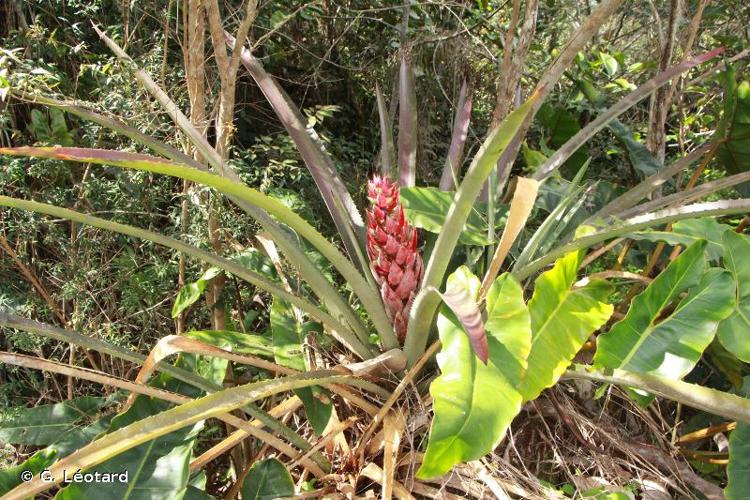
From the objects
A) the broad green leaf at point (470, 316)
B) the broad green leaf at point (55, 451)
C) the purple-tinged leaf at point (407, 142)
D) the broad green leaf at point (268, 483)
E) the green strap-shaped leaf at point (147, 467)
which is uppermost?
the purple-tinged leaf at point (407, 142)

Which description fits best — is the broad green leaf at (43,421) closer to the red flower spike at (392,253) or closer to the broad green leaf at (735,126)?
the red flower spike at (392,253)

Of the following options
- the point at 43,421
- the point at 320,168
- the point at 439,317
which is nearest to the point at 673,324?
the point at 439,317

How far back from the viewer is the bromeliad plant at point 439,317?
86 centimetres

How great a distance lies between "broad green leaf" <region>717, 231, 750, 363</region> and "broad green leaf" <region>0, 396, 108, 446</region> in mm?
1394

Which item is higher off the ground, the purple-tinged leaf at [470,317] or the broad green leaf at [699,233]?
the purple-tinged leaf at [470,317]

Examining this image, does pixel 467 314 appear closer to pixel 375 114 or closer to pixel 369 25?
pixel 375 114

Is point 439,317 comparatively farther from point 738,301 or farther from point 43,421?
point 43,421

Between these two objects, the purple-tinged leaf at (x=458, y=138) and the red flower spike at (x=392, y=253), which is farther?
the purple-tinged leaf at (x=458, y=138)

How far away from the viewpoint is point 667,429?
1.47m

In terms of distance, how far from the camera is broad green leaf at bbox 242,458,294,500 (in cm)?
117

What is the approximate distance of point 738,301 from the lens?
3.82ft

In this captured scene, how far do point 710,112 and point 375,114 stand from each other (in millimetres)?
1812

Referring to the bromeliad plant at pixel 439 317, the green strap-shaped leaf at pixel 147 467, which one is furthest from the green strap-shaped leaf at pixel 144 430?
the green strap-shaped leaf at pixel 147 467

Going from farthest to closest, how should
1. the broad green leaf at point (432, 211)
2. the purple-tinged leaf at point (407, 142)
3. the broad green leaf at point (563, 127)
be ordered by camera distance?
1. the broad green leaf at point (563, 127)
2. the purple-tinged leaf at point (407, 142)
3. the broad green leaf at point (432, 211)
